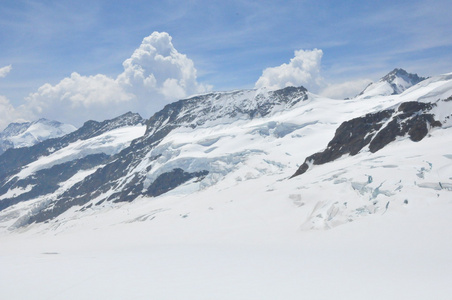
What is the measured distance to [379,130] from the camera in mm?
67125

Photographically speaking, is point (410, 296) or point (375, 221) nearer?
point (410, 296)

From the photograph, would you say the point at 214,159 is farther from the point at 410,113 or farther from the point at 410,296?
the point at 410,296

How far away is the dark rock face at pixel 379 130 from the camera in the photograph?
197ft

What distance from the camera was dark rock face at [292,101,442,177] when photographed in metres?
60.2

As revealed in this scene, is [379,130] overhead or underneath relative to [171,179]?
overhead

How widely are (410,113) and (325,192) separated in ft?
141

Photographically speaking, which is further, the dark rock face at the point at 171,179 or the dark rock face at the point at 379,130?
the dark rock face at the point at 171,179

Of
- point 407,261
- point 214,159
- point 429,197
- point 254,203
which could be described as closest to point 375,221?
point 429,197

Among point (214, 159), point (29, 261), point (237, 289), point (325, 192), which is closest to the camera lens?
point (237, 289)

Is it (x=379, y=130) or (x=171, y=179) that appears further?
(x=171, y=179)

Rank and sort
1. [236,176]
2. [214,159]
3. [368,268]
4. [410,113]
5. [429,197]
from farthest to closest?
[214,159], [236,176], [410,113], [429,197], [368,268]

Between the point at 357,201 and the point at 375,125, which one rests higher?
the point at 375,125

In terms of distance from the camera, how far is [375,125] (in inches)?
2815

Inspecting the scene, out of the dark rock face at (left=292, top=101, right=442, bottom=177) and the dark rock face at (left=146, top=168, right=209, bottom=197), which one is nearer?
the dark rock face at (left=292, top=101, right=442, bottom=177)
